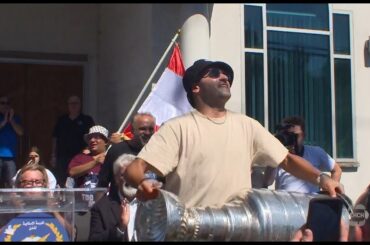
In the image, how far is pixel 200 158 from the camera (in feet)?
14.6

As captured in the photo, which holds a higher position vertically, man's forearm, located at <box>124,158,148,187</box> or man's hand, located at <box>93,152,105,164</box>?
man's hand, located at <box>93,152,105,164</box>

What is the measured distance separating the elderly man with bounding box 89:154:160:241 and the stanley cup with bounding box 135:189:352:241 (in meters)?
1.35

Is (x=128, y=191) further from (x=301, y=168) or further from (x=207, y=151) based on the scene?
(x=301, y=168)

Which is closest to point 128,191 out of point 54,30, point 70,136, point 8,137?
point 70,136

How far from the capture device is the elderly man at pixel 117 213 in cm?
562

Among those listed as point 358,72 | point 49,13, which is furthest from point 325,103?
point 49,13

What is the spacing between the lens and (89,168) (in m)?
7.47

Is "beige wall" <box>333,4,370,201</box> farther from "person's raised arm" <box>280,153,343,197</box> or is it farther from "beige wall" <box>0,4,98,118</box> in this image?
"person's raised arm" <box>280,153,343,197</box>

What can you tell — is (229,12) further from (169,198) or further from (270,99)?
(169,198)

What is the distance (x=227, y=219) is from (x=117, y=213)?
1760mm

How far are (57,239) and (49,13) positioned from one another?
208 inches

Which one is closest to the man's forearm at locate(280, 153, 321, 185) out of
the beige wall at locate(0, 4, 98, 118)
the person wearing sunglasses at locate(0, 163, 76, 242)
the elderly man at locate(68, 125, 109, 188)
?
the person wearing sunglasses at locate(0, 163, 76, 242)

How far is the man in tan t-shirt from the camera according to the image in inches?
175

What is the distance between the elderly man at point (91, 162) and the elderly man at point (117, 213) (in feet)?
4.86
